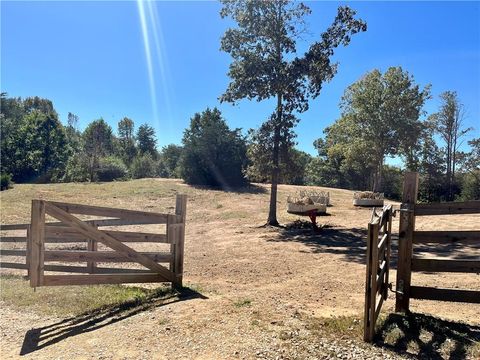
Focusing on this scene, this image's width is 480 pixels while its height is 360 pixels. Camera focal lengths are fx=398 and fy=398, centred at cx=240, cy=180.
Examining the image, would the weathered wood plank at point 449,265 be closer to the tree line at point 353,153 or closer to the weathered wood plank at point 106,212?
the weathered wood plank at point 106,212

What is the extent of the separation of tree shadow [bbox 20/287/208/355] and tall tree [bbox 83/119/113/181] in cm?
3610

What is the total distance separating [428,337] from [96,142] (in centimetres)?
4662

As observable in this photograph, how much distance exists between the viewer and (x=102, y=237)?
225 inches

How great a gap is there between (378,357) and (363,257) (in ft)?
21.4

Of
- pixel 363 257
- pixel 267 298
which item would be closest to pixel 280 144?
pixel 363 257

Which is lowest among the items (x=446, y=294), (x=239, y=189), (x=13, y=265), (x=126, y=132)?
(x=13, y=265)

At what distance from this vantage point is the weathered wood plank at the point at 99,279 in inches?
214

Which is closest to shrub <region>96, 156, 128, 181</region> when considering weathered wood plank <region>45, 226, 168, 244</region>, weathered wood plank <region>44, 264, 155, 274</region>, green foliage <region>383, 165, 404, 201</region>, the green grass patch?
green foliage <region>383, 165, 404, 201</region>

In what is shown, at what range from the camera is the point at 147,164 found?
50.9 meters

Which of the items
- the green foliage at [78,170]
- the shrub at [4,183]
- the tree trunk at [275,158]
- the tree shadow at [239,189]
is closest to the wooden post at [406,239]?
the tree trunk at [275,158]

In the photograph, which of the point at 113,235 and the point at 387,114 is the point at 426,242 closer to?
the point at 113,235

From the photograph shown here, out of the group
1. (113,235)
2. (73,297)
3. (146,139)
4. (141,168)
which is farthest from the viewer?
(146,139)

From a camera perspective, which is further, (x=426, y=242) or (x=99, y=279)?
(x=99, y=279)

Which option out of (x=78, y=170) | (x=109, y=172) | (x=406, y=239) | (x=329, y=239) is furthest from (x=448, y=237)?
(x=78, y=170)
